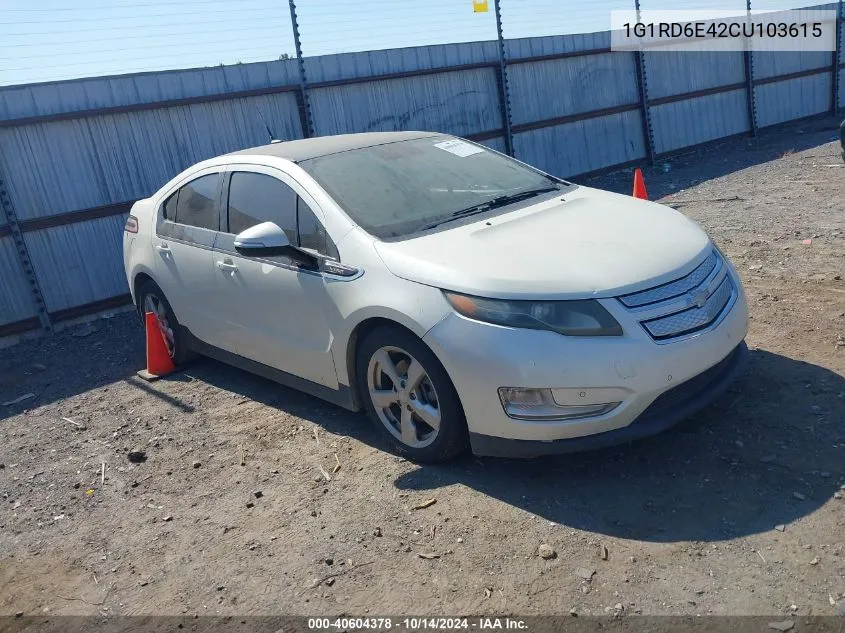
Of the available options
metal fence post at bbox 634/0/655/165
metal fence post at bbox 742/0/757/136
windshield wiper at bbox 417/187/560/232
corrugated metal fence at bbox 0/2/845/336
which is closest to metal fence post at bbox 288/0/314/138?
corrugated metal fence at bbox 0/2/845/336

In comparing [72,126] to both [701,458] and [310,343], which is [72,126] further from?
[701,458]

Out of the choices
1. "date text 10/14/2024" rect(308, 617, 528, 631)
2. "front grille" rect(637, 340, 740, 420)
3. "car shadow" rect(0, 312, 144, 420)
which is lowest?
"car shadow" rect(0, 312, 144, 420)

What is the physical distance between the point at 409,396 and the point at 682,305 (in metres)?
1.40

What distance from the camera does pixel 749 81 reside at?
58.3 feet

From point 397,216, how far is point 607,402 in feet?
5.39

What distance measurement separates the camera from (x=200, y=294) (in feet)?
18.4

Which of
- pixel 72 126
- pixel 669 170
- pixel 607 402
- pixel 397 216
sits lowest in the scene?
pixel 669 170

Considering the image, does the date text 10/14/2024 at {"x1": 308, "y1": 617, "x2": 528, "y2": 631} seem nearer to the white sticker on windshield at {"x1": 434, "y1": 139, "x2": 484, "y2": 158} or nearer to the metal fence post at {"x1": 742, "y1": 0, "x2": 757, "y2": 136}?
the white sticker on windshield at {"x1": 434, "y1": 139, "x2": 484, "y2": 158}

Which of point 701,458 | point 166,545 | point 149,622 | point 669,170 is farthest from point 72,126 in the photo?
point 669,170

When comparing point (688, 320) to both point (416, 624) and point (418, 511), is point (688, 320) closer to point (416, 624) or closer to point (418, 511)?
point (418, 511)

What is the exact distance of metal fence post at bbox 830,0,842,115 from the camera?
1964 centimetres

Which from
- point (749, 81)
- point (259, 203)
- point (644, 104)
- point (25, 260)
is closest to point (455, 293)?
point (259, 203)

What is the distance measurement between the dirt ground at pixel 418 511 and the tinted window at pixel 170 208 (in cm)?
131

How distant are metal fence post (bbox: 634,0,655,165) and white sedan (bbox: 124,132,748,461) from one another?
10.8 meters
